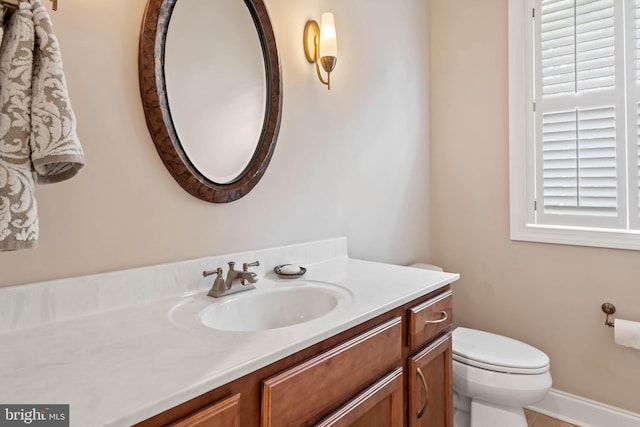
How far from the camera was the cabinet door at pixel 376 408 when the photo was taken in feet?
3.04

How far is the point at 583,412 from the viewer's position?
1978mm

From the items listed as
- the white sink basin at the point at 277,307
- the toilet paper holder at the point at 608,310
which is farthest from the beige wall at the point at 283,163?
the toilet paper holder at the point at 608,310

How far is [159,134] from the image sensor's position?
114 cm

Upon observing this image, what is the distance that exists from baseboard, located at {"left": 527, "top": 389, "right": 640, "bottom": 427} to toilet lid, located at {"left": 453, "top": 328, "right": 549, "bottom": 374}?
0.53 metres

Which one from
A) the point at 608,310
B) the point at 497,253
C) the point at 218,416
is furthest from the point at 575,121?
the point at 218,416

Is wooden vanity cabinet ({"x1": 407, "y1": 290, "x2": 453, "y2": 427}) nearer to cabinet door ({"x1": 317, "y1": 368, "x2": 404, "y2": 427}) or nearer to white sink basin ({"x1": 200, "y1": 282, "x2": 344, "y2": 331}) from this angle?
cabinet door ({"x1": 317, "y1": 368, "x2": 404, "y2": 427})

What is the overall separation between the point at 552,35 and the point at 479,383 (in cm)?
187

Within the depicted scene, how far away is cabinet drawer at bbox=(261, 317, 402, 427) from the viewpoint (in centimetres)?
77

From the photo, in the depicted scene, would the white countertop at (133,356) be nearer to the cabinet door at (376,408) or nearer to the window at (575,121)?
the cabinet door at (376,408)

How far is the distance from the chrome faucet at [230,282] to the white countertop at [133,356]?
0.36 ft

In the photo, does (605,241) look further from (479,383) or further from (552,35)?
(552,35)

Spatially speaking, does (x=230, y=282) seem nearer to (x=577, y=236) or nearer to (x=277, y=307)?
(x=277, y=307)
